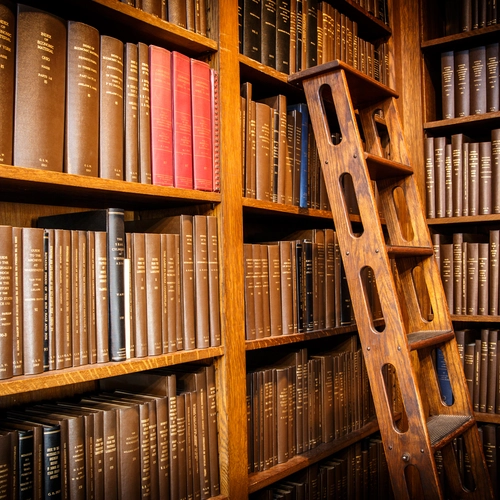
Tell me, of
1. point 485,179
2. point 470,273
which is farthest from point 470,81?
point 470,273

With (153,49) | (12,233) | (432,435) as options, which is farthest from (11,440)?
(432,435)

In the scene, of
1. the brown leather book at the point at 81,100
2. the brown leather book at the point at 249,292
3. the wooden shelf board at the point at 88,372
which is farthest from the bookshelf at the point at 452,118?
the brown leather book at the point at 81,100

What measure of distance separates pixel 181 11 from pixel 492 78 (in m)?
1.34

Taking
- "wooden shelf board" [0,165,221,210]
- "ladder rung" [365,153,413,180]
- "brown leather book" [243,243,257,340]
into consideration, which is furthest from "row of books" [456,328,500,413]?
"wooden shelf board" [0,165,221,210]

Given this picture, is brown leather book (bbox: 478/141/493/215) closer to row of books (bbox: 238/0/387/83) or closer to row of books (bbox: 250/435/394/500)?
row of books (bbox: 238/0/387/83)

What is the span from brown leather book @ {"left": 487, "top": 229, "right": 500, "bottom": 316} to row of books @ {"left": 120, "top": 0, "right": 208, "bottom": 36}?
1322mm

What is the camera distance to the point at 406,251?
4.67 ft

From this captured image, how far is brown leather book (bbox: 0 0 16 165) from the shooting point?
95 centimetres

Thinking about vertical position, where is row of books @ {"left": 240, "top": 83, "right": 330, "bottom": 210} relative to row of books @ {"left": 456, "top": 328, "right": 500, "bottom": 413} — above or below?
above

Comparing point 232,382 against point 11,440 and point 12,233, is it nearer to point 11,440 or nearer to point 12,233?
point 11,440

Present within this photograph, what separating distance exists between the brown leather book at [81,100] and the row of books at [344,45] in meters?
0.86

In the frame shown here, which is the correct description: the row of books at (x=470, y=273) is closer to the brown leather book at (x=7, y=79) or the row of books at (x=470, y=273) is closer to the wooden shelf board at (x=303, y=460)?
the wooden shelf board at (x=303, y=460)

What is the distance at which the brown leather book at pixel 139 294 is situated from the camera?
1137 mm

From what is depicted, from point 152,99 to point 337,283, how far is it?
827 millimetres
